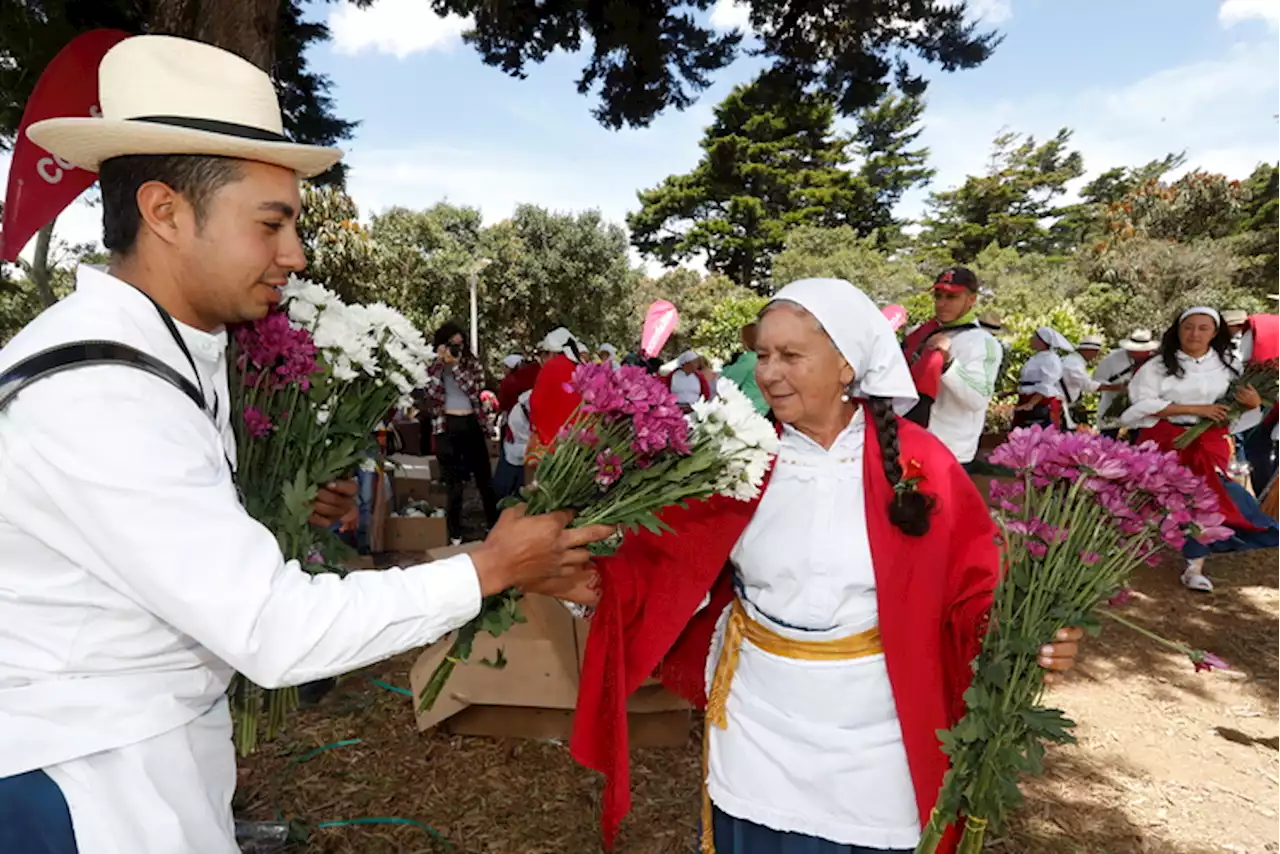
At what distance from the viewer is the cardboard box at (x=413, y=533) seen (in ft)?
23.4

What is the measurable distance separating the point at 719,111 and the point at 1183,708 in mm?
39853

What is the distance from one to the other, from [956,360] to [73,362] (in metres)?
5.60

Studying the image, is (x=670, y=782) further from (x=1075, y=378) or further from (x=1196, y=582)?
(x=1075, y=378)

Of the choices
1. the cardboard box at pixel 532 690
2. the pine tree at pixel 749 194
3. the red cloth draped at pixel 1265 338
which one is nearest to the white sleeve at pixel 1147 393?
the red cloth draped at pixel 1265 338

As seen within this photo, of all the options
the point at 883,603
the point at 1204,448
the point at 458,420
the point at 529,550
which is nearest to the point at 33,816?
the point at 529,550

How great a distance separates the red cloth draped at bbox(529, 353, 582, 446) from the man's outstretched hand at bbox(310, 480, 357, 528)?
7.87 ft

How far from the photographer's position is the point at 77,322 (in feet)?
3.90

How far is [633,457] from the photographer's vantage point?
179 centimetres

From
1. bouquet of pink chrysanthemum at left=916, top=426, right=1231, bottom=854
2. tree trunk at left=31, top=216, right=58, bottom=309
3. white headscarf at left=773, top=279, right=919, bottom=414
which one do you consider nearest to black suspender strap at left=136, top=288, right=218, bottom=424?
white headscarf at left=773, top=279, right=919, bottom=414

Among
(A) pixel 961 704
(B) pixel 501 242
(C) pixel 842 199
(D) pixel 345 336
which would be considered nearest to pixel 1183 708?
(A) pixel 961 704

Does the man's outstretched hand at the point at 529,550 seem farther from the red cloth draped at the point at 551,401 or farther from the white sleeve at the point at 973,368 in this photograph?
the white sleeve at the point at 973,368

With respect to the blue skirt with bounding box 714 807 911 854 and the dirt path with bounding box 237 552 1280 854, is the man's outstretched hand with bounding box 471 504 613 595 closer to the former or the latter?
the blue skirt with bounding box 714 807 911 854

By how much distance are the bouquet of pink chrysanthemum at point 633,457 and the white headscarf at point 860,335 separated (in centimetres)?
40

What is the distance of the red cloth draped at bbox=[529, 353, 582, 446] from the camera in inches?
186
